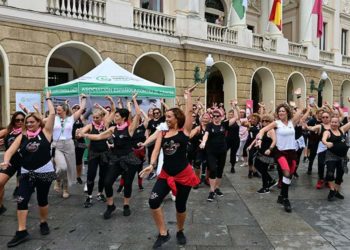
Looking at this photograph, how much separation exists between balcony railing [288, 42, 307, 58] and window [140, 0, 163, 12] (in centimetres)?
906

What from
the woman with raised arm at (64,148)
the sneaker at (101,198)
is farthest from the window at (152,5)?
the sneaker at (101,198)

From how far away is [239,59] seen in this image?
18.9 m

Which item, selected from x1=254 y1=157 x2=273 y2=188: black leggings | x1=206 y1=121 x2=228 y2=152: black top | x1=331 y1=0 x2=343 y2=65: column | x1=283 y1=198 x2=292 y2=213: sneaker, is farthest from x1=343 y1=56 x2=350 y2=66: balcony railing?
x1=283 y1=198 x2=292 y2=213: sneaker

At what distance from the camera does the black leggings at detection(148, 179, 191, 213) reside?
432cm

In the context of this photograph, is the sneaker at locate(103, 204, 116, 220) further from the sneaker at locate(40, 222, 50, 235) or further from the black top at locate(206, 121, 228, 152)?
the black top at locate(206, 121, 228, 152)

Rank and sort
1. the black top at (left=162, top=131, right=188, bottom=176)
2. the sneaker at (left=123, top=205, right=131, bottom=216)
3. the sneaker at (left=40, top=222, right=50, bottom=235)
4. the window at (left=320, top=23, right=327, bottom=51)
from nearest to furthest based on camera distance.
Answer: the black top at (left=162, top=131, right=188, bottom=176), the sneaker at (left=40, top=222, right=50, bottom=235), the sneaker at (left=123, top=205, right=131, bottom=216), the window at (left=320, top=23, right=327, bottom=51)

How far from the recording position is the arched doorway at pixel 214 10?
20797 mm

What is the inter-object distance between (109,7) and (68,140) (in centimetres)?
870

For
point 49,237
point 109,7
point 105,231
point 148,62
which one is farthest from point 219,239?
point 148,62

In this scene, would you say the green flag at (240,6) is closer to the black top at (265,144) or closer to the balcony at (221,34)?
the balcony at (221,34)

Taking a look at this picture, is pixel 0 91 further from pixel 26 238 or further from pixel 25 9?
pixel 26 238

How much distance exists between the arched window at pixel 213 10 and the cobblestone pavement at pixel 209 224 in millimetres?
15712

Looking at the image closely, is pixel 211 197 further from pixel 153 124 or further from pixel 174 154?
pixel 153 124

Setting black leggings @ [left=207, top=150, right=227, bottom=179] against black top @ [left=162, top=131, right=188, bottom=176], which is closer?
black top @ [left=162, top=131, right=188, bottom=176]
